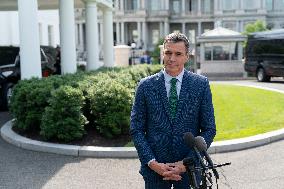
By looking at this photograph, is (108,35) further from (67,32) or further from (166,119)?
(166,119)

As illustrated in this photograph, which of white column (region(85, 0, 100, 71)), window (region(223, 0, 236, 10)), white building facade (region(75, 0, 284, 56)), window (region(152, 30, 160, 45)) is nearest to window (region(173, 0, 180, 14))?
→ white building facade (region(75, 0, 284, 56))

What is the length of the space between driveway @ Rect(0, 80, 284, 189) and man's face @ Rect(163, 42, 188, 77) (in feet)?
9.67

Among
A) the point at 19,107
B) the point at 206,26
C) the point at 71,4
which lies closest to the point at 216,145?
the point at 19,107

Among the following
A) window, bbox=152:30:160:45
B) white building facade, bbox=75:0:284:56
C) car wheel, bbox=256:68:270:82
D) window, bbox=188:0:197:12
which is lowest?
car wheel, bbox=256:68:270:82

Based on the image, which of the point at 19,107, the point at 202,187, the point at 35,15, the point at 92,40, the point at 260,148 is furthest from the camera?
the point at 92,40

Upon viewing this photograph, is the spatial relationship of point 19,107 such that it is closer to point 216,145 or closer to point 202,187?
point 216,145

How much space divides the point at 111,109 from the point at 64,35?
18.7 feet

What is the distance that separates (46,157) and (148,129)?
492cm

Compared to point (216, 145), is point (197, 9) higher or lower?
higher

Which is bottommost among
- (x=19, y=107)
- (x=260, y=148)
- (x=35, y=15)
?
(x=260, y=148)

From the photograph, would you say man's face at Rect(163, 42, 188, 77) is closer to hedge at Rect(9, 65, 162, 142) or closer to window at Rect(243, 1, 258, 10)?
hedge at Rect(9, 65, 162, 142)

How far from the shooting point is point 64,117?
8.43 metres

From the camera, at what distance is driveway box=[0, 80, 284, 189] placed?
625 cm

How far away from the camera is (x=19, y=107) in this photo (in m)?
9.22
